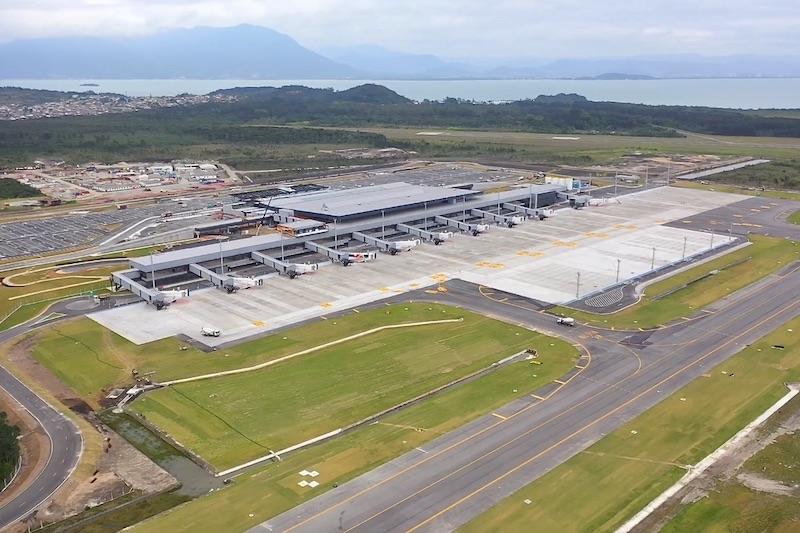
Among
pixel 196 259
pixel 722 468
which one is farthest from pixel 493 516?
pixel 196 259

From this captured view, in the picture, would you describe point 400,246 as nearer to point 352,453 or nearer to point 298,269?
point 298,269

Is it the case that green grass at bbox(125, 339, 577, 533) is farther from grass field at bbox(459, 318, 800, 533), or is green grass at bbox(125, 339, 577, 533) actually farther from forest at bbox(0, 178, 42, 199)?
forest at bbox(0, 178, 42, 199)

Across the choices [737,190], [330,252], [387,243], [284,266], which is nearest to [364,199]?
[387,243]

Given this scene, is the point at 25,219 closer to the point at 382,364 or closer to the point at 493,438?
the point at 382,364

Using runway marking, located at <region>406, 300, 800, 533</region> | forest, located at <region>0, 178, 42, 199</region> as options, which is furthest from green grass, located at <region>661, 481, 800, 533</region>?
forest, located at <region>0, 178, 42, 199</region>

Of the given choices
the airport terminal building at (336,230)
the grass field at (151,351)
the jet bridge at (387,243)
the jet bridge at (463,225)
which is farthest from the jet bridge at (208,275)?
the jet bridge at (463,225)
